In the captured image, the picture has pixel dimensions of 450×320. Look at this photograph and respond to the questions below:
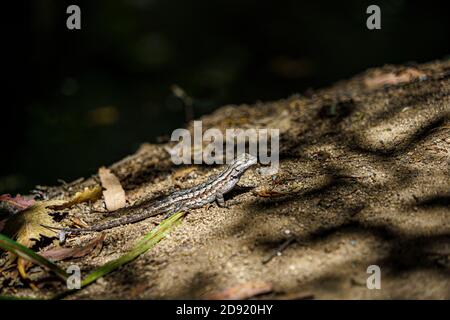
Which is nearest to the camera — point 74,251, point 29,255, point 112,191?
point 29,255

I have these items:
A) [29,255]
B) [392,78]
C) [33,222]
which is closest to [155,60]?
[392,78]

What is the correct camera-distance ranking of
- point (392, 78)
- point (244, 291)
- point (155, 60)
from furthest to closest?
point (155, 60)
point (392, 78)
point (244, 291)

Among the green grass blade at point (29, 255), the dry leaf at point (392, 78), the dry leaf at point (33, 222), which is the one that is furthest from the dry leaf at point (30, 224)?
the dry leaf at point (392, 78)

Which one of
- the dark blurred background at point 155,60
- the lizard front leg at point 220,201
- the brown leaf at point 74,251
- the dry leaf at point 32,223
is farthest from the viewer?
the dark blurred background at point 155,60

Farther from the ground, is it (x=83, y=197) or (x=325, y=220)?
(x=83, y=197)

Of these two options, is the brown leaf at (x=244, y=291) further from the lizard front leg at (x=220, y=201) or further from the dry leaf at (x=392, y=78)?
the dry leaf at (x=392, y=78)

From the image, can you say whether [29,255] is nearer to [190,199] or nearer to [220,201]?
[190,199]

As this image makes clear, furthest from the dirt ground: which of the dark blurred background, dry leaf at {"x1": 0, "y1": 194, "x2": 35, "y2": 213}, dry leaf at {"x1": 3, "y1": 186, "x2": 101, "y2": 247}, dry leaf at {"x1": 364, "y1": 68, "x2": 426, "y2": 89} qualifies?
the dark blurred background
